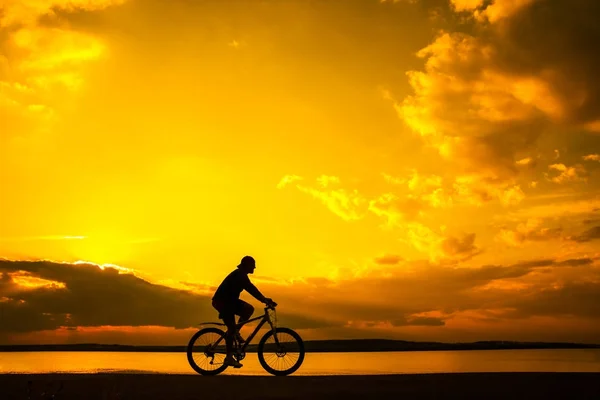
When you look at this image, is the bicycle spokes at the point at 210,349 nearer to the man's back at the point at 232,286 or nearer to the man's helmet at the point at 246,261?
the man's back at the point at 232,286

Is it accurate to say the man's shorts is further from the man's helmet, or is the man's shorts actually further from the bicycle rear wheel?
the man's helmet

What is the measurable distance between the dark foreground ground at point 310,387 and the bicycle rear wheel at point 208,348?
2190 millimetres

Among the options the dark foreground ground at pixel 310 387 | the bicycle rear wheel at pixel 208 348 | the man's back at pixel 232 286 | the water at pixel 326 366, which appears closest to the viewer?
the dark foreground ground at pixel 310 387

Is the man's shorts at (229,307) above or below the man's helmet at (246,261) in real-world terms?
below

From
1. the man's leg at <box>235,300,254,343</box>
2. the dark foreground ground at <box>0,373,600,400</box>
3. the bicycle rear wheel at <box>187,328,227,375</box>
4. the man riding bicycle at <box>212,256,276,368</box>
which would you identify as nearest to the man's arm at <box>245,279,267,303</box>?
the man riding bicycle at <box>212,256,276,368</box>

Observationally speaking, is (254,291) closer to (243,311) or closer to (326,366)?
(243,311)

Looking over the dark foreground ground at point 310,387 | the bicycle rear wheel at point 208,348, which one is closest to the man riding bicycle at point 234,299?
the bicycle rear wheel at point 208,348

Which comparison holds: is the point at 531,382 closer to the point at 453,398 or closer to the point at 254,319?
the point at 453,398

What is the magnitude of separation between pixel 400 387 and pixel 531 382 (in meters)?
3.39

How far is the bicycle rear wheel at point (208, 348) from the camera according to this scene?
18703 millimetres

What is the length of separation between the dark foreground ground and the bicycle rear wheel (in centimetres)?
219

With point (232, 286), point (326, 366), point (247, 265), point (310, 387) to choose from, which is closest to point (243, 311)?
point (232, 286)

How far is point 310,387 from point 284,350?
4.36 m

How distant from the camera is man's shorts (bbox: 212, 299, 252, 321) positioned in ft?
59.9
